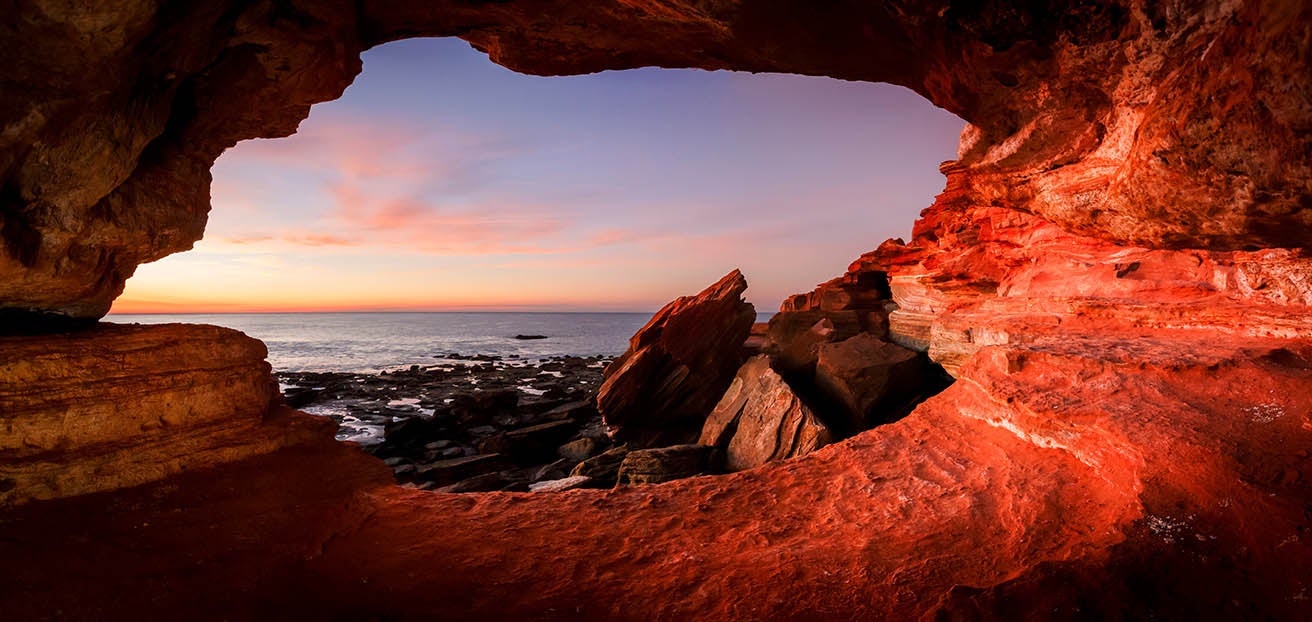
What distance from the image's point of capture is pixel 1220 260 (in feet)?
19.1

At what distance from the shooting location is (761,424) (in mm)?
9984

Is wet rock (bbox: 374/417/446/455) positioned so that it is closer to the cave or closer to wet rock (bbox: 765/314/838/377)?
the cave

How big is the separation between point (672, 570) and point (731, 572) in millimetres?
447

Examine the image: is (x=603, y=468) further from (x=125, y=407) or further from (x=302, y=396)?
(x=302, y=396)

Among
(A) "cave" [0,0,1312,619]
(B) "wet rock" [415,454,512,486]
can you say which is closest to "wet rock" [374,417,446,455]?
(B) "wet rock" [415,454,512,486]

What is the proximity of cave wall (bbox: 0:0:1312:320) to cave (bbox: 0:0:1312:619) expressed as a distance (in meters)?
0.03

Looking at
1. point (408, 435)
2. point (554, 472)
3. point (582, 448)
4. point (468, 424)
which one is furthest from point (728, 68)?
point (468, 424)

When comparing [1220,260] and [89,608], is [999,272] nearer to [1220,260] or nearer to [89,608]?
[1220,260]

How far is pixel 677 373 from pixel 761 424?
3.76 meters

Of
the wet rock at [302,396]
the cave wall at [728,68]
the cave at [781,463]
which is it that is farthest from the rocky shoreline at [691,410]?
the cave wall at [728,68]

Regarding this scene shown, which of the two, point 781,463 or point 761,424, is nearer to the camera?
point 781,463

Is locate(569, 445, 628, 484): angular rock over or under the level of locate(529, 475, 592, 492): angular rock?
under

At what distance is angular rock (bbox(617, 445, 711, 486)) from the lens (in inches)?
365

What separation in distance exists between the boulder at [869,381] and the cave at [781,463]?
396 centimetres
